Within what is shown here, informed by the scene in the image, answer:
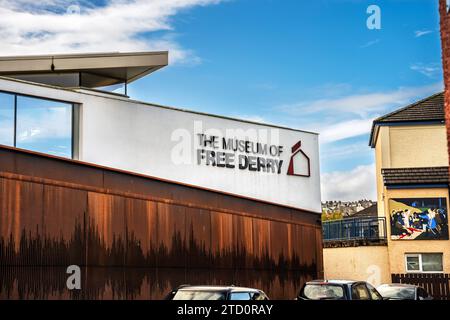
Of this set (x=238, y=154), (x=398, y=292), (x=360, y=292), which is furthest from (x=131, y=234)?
(x=398, y=292)

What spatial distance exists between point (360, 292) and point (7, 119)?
1168 cm

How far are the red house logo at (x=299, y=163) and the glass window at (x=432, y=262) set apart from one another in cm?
944

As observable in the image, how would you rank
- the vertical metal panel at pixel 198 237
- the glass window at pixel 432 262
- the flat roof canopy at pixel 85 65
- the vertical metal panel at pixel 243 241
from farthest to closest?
the glass window at pixel 432 262 < the vertical metal panel at pixel 243 241 < the vertical metal panel at pixel 198 237 < the flat roof canopy at pixel 85 65

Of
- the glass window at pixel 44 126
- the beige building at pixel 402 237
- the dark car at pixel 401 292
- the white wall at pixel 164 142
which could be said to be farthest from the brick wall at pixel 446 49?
the beige building at pixel 402 237

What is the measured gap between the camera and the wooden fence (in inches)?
1545

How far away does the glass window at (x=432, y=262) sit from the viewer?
40625 millimetres

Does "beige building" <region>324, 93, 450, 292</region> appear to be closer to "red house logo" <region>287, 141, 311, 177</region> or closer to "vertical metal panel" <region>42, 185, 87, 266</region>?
"red house logo" <region>287, 141, 311, 177</region>

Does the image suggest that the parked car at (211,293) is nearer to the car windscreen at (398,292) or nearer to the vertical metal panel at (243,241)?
the car windscreen at (398,292)

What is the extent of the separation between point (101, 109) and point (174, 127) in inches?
143

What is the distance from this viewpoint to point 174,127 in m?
29.8

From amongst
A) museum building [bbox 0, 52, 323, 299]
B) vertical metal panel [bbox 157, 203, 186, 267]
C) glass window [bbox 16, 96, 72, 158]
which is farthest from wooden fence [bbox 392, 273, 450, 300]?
glass window [bbox 16, 96, 72, 158]

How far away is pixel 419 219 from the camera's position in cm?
4100

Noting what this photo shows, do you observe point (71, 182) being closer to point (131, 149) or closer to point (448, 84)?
point (131, 149)

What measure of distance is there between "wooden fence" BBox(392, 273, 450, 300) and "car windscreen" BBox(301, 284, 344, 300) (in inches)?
735
